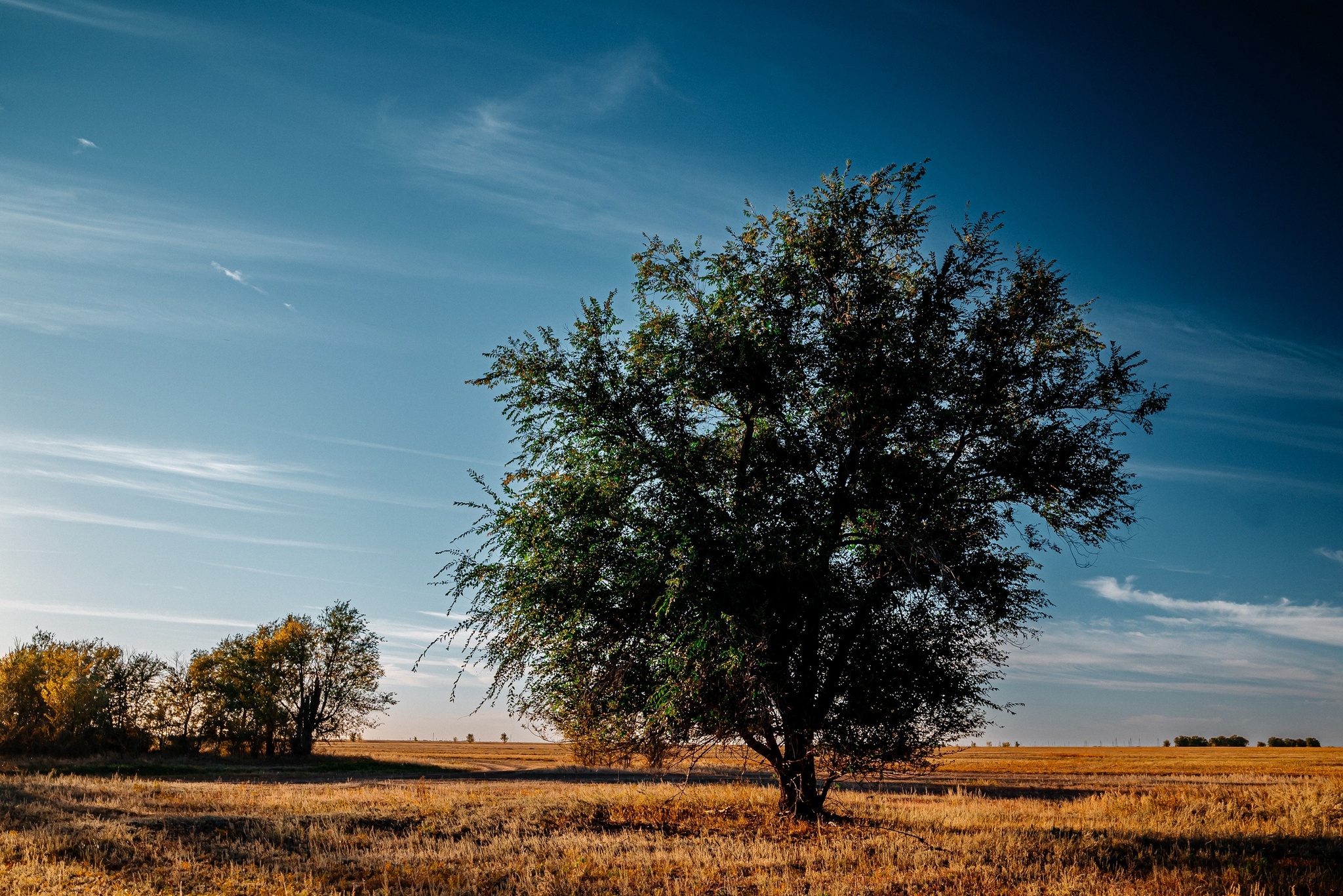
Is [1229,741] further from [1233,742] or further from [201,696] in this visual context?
[201,696]

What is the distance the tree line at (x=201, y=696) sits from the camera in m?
55.5

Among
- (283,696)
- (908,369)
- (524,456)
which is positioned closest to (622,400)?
(524,456)

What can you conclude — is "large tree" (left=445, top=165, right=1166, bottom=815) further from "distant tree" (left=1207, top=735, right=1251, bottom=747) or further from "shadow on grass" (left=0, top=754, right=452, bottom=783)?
"distant tree" (left=1207, top=735, right=1251, bottom=747)

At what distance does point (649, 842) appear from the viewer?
15.5 m

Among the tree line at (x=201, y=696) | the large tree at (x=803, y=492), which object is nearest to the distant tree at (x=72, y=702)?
the tree line at (x=201, y=696)

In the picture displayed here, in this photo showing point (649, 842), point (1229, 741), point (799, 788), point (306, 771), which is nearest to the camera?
point (649, 842)

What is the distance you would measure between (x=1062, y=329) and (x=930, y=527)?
6.13m

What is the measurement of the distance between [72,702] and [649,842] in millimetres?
58151

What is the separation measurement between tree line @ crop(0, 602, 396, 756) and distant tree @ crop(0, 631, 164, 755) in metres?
0.05

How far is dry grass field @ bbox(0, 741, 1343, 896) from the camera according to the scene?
12.3 meters

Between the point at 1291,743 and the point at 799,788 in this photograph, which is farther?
the point at 1291,743

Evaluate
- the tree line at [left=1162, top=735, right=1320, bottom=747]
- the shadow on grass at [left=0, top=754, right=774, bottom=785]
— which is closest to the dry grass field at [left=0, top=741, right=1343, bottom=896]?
the shadow on grass at [left=0, top=754, right=774, bottom=785]

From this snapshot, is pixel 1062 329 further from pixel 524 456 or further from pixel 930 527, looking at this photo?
pixel 524 456

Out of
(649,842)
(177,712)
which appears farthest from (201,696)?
(649,842)
